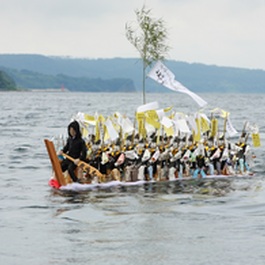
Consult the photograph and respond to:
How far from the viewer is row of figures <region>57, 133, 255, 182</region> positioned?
28453 mm

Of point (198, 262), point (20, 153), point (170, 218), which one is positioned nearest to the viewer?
point (198, 262)

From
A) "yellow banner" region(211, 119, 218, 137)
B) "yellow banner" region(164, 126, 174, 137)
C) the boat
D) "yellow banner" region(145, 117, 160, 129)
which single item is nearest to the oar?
the boat

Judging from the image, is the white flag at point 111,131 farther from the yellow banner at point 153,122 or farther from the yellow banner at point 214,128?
the yellow banner at point 214,128

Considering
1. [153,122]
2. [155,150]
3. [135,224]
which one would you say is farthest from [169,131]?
[135,224]

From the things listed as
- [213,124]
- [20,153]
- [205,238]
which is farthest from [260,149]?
[205,238]

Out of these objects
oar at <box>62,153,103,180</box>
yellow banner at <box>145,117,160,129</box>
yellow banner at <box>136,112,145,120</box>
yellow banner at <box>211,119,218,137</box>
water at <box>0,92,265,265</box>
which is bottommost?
water at <box>0,92,265,265</box>

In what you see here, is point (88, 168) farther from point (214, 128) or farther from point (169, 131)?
point (214, 128)

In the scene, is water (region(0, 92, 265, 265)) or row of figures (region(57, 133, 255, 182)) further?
row of figures (region(57, 133, 255, 182))

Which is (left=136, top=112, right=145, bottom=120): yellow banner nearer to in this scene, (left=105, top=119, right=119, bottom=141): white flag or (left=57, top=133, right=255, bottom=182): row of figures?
(left=57, top=133, right=255, bottom=182): row of figures

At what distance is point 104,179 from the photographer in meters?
28.4

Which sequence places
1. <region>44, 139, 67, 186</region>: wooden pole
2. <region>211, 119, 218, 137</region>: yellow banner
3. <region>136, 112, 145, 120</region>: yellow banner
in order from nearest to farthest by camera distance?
<region>44, 139, 67, 186</region>: wooden pole < <region>136, 112, 145, 120</region>: yellow banner < <region>211, 119, 218, 137</region>: yellow banner

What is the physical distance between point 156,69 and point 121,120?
2.51 metres

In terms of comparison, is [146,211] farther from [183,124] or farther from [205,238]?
[183,124]

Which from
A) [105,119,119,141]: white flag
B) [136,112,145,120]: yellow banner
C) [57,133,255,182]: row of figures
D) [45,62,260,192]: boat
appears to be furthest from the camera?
[136,112,145,120]: yellow banner
